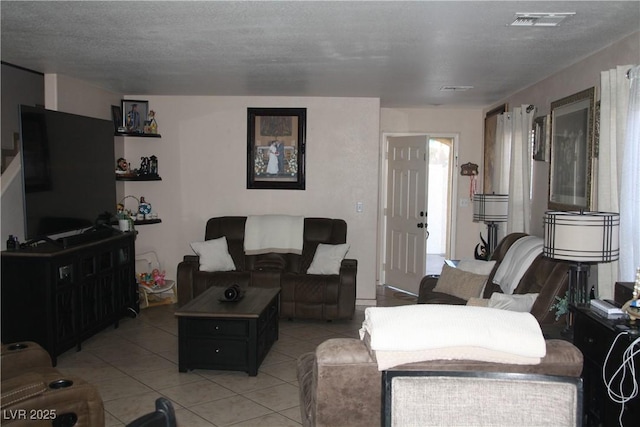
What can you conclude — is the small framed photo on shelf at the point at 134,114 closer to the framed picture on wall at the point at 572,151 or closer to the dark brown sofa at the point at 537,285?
the dark brown sofa at the point at 537,285

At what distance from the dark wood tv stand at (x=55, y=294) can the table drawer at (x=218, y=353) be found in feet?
3.57

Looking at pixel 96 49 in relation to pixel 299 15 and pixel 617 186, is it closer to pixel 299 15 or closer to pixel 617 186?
pixel 299 15

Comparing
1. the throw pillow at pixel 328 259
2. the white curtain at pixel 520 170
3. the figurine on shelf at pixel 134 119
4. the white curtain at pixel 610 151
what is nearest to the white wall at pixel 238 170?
the figurine on shelf at pixel 134 119

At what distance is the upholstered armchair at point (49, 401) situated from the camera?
245cm

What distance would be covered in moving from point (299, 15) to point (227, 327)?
229cm

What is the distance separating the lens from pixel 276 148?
22.3ft

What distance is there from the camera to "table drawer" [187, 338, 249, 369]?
14.2ft

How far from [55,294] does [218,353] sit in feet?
4.40

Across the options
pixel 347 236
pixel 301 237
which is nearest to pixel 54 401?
pixel 301 237

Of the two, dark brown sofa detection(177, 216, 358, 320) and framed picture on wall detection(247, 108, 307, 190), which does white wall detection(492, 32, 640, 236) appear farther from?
framed picture on wall detection(247, 108, 307, 190)

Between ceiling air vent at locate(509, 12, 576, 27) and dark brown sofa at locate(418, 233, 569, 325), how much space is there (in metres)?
1.53

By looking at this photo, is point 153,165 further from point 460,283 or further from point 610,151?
point 610,151

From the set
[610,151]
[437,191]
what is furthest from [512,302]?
[437,191]

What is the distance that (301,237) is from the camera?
20.9ft
